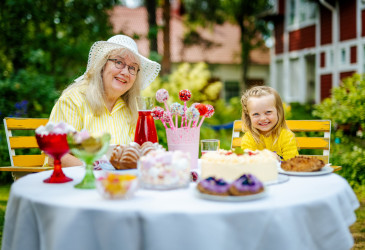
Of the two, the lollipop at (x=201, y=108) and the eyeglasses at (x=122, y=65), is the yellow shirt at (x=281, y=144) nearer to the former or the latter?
the lollipop at (x=201, y=108)

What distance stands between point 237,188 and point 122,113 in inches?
68.3

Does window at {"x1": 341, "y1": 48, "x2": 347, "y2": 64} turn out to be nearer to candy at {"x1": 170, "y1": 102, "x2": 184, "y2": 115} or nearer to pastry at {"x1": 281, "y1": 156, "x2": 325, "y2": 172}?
pastry at {"x1": 281, "y1": 156, "x2": 325, "y2": 172}

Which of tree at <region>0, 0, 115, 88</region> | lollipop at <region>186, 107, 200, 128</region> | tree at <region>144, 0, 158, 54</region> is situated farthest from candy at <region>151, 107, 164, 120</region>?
tree at <region>144, 0, 158, 54</region>

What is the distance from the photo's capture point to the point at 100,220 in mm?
1297

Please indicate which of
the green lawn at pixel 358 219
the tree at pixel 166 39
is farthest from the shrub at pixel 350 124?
the tree at pixel 166 39

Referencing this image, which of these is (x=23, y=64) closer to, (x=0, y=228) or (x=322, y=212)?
(x=0, y=228)

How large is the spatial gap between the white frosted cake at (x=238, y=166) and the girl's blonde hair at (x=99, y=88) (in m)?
1.24

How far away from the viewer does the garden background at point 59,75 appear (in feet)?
16.9

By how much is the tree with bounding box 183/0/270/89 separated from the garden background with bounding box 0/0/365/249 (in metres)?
6.78

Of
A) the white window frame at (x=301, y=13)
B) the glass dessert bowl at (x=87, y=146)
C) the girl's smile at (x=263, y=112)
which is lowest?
the glass dessert bowl at (x=87, y=146)

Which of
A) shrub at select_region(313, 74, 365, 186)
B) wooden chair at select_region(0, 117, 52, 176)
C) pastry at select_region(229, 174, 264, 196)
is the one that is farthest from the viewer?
shrub at select_region(313, 74, 365, 186)

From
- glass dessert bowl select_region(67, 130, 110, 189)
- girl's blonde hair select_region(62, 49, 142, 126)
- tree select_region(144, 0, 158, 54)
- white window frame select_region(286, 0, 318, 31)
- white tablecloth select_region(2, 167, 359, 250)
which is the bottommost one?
white tablecloth select_region(2, 167, 359, 250)

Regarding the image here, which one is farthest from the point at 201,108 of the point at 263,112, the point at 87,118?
the point at 87,118

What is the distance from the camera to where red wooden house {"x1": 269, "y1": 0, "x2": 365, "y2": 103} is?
1164cm
